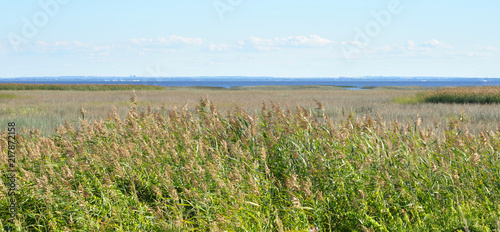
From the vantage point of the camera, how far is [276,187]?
4238 millimetres

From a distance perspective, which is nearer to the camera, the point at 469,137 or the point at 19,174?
the point at 19,174

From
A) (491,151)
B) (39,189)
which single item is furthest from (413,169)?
(39,189)

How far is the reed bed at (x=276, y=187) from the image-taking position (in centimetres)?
365

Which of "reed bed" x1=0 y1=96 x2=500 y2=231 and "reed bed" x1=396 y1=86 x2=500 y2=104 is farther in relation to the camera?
"reed bed" x1=396 y1=86 x2=500 y2=104

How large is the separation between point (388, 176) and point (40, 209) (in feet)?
12.3

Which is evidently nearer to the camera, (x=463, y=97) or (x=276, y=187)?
(x=276, y=187)

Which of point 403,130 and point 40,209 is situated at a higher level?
point 403,130

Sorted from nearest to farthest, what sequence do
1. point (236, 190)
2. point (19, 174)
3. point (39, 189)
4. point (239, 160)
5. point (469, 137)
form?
point (236, 190) < point (39, 189) < point (239, 160) < point (19, 174) < point (469, 137)

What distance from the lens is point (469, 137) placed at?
5.51m

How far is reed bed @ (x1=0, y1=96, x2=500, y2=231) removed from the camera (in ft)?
12.0

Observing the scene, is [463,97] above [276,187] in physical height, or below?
below

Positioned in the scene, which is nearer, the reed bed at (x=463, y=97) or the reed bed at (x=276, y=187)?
the reed bed at (x=276, y=187)

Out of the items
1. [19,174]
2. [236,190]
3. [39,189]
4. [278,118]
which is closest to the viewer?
[236,190]

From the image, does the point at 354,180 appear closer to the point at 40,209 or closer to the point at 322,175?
the point at 322,175
